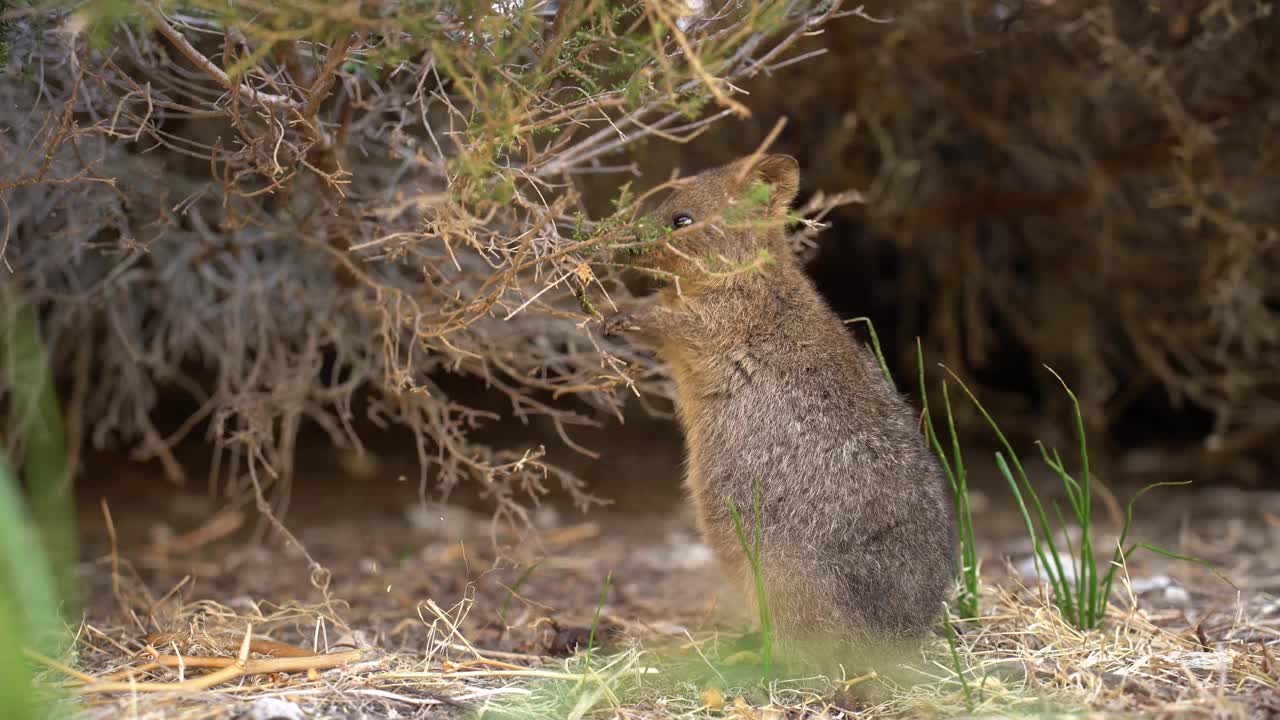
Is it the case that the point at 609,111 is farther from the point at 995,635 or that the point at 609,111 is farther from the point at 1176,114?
the point at 1176,114

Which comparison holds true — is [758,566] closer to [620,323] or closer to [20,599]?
[620,323]

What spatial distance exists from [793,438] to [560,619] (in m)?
1.27

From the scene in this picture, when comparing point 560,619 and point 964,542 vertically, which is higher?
point 964,542

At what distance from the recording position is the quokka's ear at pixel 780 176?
11.7ft

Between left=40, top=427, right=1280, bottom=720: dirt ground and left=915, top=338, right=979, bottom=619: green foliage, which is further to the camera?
left=915, top=338, right=979, bottom=619: green foliage


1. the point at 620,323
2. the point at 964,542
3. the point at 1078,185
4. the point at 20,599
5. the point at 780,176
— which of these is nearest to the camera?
the point at 20,599

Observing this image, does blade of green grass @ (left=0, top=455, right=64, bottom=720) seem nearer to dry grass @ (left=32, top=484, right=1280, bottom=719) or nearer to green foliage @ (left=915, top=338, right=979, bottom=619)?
dry grass @ (left=32, top=484, right=1280, bottom=719)

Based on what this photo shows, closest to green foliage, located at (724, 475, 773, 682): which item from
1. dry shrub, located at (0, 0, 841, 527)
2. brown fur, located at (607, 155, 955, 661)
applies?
brown fur, located at (607, 155, 955, 661)

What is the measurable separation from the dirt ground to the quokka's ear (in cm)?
137

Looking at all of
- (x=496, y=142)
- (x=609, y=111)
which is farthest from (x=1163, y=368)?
(x=496, y=142)

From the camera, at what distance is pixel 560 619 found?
405 cm

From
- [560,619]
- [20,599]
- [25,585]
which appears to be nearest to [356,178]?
[560,619]

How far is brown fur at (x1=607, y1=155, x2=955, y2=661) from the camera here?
312cm

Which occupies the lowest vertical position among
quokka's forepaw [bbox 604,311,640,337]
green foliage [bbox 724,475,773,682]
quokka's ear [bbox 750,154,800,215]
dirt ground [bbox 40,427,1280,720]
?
dirt ground [bbox 40,427,1280,720]
